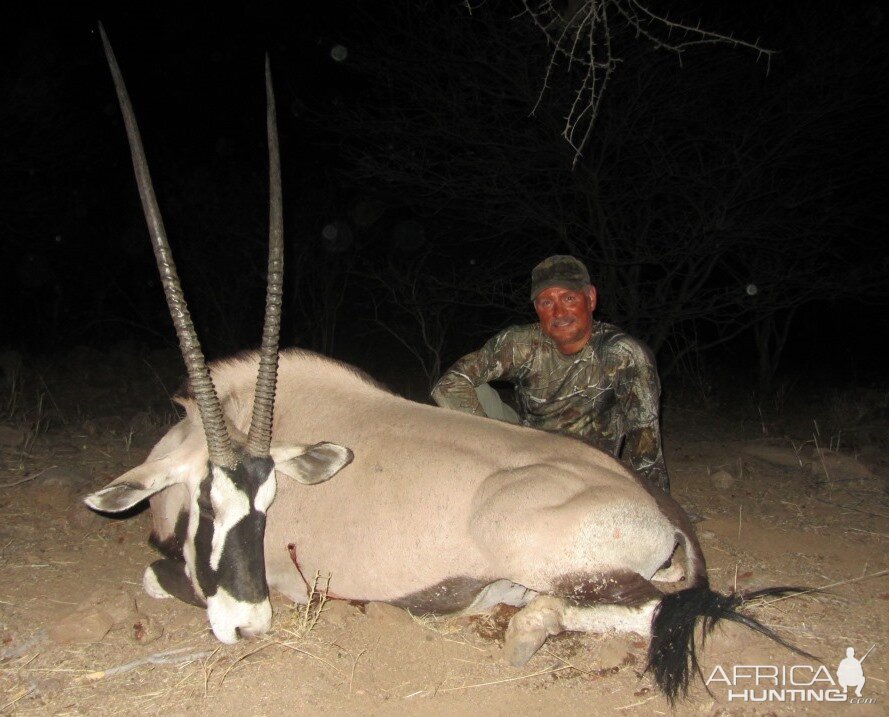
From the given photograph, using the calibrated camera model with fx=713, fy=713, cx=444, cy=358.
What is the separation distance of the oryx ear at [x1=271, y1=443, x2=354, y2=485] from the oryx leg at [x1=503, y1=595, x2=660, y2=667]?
0.92 meters

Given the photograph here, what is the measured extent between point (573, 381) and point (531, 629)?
6.15ft

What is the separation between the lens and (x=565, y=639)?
277 cm

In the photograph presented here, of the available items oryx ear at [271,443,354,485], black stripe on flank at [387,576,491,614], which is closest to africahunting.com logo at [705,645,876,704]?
black stripe on flank at [387,576,491,614]

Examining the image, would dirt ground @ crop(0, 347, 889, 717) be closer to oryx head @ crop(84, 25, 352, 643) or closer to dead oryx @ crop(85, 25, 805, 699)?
dead oryx @ crop(85, 25, 805, 699)

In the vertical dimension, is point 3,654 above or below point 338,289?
above

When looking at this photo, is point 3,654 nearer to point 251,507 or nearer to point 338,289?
point 251,507

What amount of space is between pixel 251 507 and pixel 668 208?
5562mm

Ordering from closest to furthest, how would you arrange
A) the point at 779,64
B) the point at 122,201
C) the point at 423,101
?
the point at 779,64 → the point at 423,101 → the point at 122,201

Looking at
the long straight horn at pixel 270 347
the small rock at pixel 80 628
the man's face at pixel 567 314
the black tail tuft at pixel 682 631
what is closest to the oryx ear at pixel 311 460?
the long straight horn at pixel 270 347

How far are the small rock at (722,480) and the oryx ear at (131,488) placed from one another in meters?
3.51

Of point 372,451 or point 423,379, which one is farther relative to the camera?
point 423,379

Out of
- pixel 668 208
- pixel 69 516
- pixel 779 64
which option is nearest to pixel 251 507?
pixel 69 516

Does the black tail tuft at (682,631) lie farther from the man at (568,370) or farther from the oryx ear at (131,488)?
the oryx ear at (131,488)

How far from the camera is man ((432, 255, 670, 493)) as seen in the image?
13.1 feet
